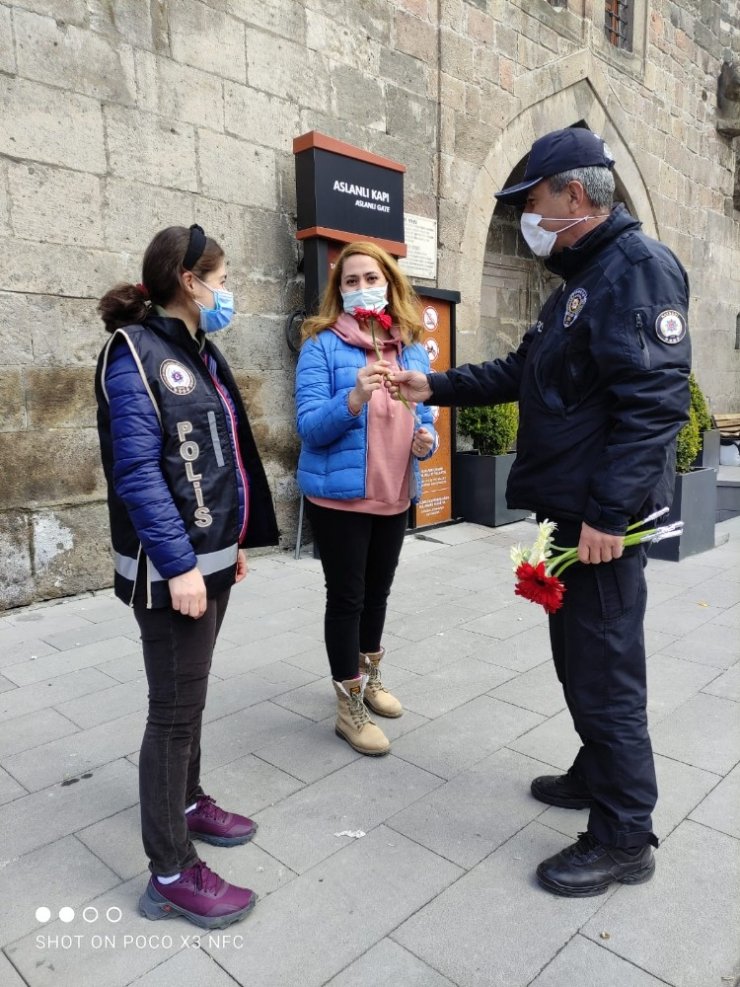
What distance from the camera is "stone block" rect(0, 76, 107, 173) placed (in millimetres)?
4465

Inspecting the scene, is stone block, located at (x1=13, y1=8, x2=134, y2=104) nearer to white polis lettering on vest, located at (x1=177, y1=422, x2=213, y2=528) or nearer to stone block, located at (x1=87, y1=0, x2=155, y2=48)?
stone block, located at (x1=87, y1=0, x2=155, y2=48)

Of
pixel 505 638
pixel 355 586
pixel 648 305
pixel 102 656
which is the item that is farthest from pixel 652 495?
pixel 102 656

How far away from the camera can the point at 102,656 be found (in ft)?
13.0

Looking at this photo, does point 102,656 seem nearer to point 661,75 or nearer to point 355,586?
point 355,586

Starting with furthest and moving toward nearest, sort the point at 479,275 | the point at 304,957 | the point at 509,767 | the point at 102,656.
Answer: the point at 479,275
the point at 102,656
the point at 509,767
the point at 304,957

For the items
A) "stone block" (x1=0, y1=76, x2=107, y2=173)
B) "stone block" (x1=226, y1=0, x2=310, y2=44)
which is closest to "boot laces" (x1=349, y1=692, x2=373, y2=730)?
"stone block" (x1=0, y1=76, x2=107, y2=173)

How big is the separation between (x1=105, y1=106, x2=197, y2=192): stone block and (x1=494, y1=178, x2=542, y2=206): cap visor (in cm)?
356

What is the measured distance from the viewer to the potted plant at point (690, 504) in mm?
5840

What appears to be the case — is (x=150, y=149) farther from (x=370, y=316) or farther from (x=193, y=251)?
(x=193, y=251)

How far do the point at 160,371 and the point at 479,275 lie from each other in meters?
6.44

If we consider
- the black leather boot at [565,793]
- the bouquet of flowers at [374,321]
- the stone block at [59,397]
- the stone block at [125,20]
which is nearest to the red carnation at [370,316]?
the bouquet of flowers at [374,321]

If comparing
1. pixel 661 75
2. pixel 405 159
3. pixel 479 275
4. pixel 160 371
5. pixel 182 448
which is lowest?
pixel 182 448

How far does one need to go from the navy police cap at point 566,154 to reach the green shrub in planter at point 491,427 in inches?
192

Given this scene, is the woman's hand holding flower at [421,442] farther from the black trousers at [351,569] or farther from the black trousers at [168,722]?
the black trousers at [168,722]
